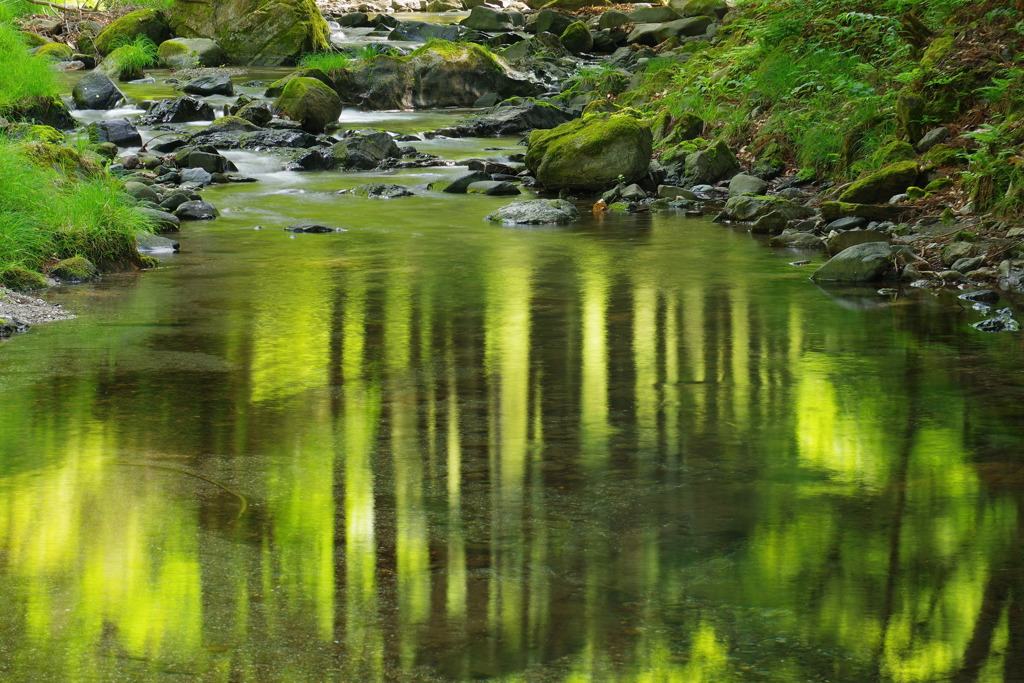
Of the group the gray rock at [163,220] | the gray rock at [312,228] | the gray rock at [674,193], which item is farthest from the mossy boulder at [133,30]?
the gray rock at [674,193]

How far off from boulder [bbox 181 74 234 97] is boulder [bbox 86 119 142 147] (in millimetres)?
4402

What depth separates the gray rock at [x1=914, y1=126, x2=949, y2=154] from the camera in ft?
41.3

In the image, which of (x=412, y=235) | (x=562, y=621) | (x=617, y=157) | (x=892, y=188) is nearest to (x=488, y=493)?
(x=562, y=621)

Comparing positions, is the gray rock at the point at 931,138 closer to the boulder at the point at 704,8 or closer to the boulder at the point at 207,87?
the boulder at the point at 207,87

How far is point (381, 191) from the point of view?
51.7 feet

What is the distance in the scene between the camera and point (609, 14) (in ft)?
109

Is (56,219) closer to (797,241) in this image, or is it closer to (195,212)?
(195,212)

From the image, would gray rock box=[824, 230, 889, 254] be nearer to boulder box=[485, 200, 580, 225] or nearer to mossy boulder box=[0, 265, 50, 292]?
boulder box=[485, 200, 580, 225]

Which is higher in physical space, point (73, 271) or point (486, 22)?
point (486, 22)

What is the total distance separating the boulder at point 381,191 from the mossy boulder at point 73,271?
6.27 metres

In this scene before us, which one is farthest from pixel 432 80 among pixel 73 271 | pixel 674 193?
pixel 73 271

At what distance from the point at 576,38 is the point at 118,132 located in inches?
638

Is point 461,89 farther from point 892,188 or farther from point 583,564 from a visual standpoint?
point 583,564

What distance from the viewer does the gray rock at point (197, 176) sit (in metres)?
16.7
